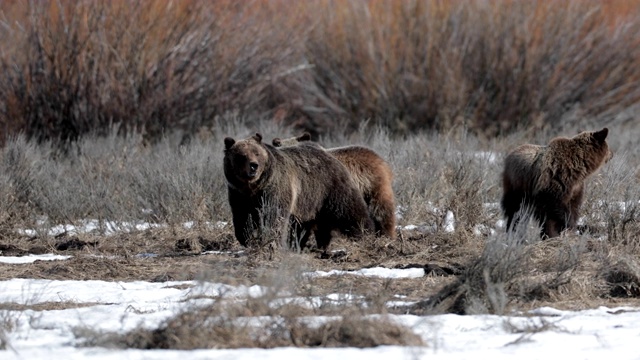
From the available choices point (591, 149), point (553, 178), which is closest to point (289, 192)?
point (553, 178)

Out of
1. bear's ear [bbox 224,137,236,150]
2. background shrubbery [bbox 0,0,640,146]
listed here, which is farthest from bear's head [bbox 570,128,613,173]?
background shrubbery [bbox 0,0,640,146]

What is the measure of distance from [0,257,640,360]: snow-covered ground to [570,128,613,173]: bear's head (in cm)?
330

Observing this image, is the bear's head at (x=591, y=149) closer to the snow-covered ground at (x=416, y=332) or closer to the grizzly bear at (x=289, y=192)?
the grizzly bear at (x=289, y=192)

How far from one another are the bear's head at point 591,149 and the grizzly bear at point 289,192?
6.60 feet

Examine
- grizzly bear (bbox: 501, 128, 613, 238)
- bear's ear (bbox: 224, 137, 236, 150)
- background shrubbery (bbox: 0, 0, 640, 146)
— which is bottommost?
background shrubbery (bbox: 0, 0, 640, 146)

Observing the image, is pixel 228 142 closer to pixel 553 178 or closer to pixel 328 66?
pixel 553 178

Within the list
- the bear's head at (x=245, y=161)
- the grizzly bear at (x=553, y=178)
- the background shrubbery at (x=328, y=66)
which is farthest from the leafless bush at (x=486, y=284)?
the background shrubbery at (x=328, y=66)

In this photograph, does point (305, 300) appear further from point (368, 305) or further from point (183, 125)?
point (183, 125)

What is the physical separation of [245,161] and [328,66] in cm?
1457

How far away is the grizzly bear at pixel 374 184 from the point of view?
1055 centimetres

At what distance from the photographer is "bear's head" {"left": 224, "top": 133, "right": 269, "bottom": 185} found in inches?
370

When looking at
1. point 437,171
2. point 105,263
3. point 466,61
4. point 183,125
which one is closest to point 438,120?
point 466,61

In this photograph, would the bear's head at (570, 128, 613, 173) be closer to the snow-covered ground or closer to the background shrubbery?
the snow-covered ground

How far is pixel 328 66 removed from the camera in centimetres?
2377
